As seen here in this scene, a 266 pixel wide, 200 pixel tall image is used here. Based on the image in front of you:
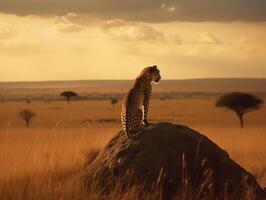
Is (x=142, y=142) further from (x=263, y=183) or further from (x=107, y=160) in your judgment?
(x=263, y=183)

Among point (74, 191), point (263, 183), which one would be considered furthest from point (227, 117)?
point (74, 191)

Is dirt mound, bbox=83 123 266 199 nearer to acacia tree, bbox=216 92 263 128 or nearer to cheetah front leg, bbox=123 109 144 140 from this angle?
cheetah front leg, bbox=123 109 144 140

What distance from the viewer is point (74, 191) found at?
6.38 m

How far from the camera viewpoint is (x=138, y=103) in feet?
26.8

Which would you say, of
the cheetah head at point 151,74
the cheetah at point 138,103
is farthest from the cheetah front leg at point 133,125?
the cheetah head at point 151,74

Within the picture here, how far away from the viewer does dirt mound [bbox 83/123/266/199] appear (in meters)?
7.35

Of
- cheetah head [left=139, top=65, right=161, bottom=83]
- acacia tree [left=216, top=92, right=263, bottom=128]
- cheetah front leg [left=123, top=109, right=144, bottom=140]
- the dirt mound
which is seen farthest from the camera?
acacia tree [left=216, top=92, right=263, bottom=128]

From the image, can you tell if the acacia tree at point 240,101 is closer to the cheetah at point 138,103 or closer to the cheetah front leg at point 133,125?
the cheetah at point 138,103

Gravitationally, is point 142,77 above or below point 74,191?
above

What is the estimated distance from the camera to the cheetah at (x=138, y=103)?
7988 mm

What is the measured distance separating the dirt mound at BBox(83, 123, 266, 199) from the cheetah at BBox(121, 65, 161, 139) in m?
0.14

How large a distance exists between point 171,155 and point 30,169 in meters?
1.92

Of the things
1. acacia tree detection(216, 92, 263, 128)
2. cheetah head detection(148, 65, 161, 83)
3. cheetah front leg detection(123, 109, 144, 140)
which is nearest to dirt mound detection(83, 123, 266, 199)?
cheetah front leg detection(123, 109, 144, 140)

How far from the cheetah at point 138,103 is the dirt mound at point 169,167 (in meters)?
0.14
